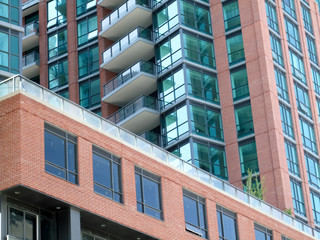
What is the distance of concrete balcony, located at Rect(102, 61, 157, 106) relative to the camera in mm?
66375

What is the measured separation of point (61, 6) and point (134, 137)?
3874 centimetres

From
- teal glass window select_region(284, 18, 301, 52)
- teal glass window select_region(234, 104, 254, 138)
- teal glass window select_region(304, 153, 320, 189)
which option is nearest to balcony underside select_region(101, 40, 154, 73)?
teal glass window select_region(234, 104, 254, 138)

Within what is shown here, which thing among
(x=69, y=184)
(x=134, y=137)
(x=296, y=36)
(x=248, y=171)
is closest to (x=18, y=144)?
(x=69, y=184)

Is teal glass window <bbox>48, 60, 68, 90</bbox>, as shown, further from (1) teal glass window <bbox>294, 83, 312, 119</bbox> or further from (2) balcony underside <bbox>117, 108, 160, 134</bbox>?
(1) teal glass window <bbox>294, 83, 312, 119</bbox>

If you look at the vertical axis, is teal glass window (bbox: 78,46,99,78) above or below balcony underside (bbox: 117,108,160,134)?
above

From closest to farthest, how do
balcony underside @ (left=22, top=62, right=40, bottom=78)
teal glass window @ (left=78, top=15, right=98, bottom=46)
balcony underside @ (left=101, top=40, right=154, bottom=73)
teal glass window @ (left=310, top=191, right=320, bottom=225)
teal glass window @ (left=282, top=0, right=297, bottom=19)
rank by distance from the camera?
teal glass window @ (left=310, top=191, right=320, bottom=225) < balcony underside @ (left=101, top=40, right=154, bottom=73) < teal glass window @ (left=282, top=0, right=297, bottom=19) < teal glass window @ (left=78, top=15, right=98, bottom=46) < balcony underside @ (left=22, top=62, right=40, bottom=78)

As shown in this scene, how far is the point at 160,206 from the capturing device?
1614 inches

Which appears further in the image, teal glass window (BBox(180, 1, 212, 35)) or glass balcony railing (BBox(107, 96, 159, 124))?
teal glass window (BBox(180, 1, 212, 35))

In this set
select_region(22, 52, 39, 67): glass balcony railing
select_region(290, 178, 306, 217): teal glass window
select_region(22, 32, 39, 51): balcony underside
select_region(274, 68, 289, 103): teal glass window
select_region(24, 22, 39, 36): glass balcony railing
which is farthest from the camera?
select_region(24, 22, 39, 36): glass balcony railing

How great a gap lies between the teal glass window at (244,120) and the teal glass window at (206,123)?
1306 mm

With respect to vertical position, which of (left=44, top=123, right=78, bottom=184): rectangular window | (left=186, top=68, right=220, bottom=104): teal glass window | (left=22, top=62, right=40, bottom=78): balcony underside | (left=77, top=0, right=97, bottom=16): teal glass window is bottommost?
(left=44, top=123, right=78, bottom=184): rectangular window

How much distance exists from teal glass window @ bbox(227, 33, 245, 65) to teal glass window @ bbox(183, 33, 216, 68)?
4.24 feet

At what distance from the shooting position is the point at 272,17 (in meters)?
67.2

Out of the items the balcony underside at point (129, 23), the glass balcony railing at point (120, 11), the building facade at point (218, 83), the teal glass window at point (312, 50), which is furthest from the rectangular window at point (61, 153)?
the teal glass window at point (312, 50)
